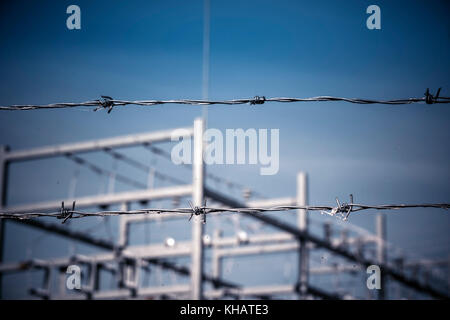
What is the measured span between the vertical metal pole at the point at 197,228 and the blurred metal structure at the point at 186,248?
0.8 inches

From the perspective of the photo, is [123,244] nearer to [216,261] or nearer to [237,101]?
[216,261]

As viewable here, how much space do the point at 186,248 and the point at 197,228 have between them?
511cm

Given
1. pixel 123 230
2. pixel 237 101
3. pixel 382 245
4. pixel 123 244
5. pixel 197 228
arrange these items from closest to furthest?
pixel 237 101, pixel 197 228, pixel 123 244, pixel 123 230, pixel 382 245

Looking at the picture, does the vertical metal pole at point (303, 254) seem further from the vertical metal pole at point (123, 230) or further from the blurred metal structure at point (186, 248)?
the vertical metal pole at point (123, 230)

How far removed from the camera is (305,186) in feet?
60.5

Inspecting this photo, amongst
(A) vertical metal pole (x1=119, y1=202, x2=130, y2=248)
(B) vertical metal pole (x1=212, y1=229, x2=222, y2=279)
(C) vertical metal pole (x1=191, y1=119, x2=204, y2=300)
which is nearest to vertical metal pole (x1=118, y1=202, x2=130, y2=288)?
(A) vertical metal pole (x1=119, y1=202, x2=130, y2=248)

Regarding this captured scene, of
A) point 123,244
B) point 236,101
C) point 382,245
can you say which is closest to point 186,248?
point 123,244

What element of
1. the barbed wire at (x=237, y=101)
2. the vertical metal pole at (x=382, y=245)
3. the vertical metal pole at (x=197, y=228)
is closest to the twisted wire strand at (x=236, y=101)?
the barbed wire at (x=237, y=101)

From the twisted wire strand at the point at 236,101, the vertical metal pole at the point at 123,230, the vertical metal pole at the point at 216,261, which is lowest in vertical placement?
the vertical metal pole at the point at 216,261

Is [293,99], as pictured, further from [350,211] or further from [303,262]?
[303,262]

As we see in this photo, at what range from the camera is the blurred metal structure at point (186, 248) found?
47.1 feet

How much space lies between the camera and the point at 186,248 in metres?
18.4
